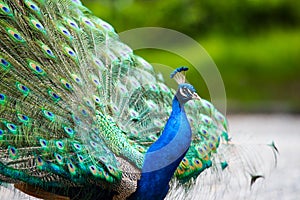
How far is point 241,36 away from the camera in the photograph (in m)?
19.1

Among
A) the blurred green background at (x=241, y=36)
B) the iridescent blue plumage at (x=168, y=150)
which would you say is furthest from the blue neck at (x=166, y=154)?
the blurred green background at (x=241, y=36)

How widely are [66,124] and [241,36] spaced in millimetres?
14680

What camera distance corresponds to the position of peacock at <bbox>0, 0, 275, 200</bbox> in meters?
4.70

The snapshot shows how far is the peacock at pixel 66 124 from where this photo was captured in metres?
4.70

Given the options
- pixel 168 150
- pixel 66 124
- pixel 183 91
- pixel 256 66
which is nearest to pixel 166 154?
pixel 168 150

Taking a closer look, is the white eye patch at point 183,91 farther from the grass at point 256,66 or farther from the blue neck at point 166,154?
the grass at point 256,66

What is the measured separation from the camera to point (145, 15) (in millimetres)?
19266

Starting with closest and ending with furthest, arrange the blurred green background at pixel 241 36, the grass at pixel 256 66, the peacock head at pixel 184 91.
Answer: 1. the peacock head at pixel 184 91
2. the grass at pixel 256 66
3. the blurred green background at pixel 241 36

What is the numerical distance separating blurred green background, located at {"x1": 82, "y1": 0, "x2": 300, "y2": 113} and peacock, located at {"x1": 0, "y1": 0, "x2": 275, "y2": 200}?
10516mm

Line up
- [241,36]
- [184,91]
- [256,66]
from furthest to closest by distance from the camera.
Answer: [241,36]
[256,66]
[184,91]

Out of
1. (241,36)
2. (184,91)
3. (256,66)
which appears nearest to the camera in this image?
(184,91)

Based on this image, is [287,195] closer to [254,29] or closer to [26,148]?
[26,148]

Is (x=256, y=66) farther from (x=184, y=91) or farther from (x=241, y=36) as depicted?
(x=184, y=91)

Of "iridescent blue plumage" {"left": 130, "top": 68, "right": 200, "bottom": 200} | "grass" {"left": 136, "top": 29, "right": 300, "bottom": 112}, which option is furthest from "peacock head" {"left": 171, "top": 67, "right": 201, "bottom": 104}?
"grass" {"left": 136, "top": 29, "right": 300, "bottom": 112}
